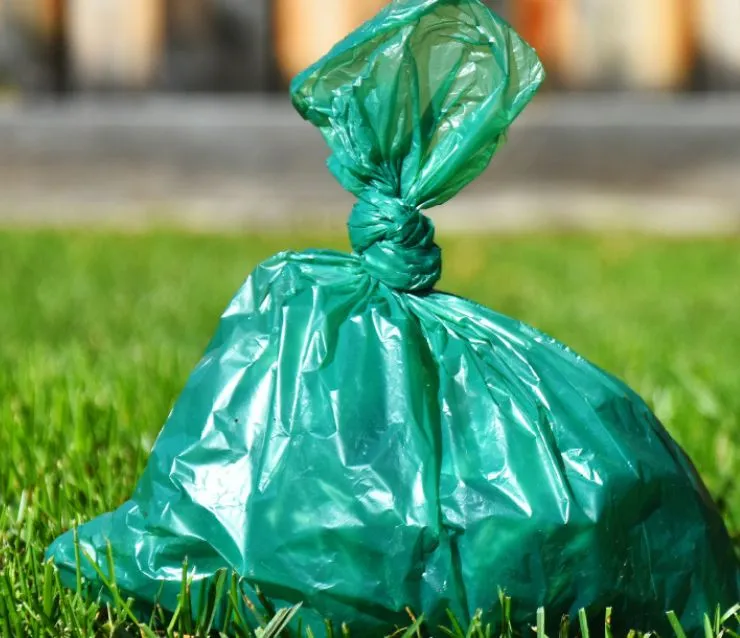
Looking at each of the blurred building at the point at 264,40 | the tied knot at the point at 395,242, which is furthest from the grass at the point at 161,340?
the blurred building at the point at 264,40

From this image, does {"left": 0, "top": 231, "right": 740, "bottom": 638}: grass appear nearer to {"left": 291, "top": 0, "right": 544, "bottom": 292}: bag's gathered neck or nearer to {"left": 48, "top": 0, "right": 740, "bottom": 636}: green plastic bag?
{"left": 48, "top": 0, "right": 740, "bottom": 636}: green plastic bag

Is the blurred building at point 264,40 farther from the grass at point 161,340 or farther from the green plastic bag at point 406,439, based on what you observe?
the green plastic bag at point 406,439

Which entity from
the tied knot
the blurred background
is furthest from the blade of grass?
the blurred background

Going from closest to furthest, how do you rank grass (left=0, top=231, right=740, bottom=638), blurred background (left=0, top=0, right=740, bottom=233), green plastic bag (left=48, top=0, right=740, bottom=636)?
1. green plastic bag (left=48, top=0, right=740, bottom=636)
2. grass (left=0, top=231, right=740, bottom=638)
3. blurred background (left=0, top=0, right=740, bottom=233)

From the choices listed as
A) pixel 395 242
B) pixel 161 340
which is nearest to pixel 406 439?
pixel 395 242

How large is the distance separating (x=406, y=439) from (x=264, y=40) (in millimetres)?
4447

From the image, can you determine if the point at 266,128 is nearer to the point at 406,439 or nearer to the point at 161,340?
the point at 161,340

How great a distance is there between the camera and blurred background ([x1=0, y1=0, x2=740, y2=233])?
5215 millimetres

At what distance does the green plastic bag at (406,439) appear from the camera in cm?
105

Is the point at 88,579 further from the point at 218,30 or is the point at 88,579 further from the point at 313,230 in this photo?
the point at 218,30

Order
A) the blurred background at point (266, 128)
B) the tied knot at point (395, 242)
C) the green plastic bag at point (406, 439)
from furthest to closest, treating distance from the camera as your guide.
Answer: the blurred background at point (266, 128) → the tied knot at point (395, 242) → the green plastic bag at point (406, 439)

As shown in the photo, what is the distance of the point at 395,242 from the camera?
117cm

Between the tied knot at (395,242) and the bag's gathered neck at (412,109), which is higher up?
the bag's gathered neck at (412,109)

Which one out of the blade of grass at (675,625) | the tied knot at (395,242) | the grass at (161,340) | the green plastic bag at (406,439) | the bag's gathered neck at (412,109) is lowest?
the grass at (161,340)
